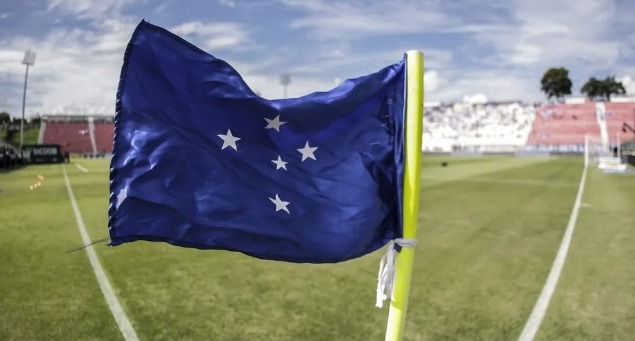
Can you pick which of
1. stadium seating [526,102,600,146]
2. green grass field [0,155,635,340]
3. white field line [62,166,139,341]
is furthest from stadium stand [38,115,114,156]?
white field line [62,166,139,341]

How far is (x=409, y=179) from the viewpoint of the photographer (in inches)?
121

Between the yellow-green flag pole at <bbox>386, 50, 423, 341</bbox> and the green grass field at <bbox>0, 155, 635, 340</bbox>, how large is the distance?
3164mm

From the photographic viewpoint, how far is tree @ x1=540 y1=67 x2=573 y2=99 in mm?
139625

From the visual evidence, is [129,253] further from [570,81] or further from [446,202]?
[570,81]

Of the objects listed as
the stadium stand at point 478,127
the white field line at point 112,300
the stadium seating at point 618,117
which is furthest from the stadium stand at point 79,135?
Answer: the white field line at point 112,300

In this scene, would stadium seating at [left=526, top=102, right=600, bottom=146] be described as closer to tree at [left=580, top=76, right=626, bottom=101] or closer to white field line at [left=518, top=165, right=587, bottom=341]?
tree at [left=580, top=76, right=626, bottom=101]

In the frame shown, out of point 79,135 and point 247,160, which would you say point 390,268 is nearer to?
point 247,160

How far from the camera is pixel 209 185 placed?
3.19 m

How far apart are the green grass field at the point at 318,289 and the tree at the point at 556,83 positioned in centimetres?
13938

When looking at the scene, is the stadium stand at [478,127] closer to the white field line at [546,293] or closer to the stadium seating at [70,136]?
the stadium seating at [70,136]

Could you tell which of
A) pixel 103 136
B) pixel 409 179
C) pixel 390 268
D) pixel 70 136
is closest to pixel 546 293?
pixel 390 268

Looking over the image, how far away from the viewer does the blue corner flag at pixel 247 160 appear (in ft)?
9.93

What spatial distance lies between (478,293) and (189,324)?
430 cm

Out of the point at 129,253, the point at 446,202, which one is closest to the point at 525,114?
the point at 446,202
